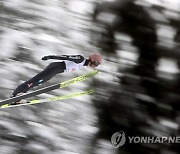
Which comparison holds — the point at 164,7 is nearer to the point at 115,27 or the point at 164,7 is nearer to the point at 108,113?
the point at 115,27

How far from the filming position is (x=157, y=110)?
423 inches

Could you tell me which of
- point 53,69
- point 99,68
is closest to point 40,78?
point 53,69

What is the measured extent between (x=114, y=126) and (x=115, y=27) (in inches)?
Answer: 104

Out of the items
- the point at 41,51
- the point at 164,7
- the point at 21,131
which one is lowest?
the point at 21,131

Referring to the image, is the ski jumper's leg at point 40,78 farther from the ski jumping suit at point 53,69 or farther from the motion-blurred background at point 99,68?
the motion-blurred background at point 99,68

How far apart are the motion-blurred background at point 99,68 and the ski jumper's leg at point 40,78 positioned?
56.0 inches

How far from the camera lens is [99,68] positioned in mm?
10820

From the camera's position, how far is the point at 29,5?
11.6 meters

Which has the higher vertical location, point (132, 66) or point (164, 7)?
point (164, 7)

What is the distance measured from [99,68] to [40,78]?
218cm

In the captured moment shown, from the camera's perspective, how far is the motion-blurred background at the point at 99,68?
10477mm

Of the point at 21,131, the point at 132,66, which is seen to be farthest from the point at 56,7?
the point at 21,131

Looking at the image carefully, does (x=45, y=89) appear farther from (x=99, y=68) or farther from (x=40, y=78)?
(x=99, y=68)

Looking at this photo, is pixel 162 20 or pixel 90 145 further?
pixel 162 20
